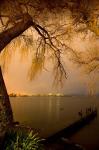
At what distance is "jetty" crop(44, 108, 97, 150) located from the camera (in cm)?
1975

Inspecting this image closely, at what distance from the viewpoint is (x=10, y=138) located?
37.1 ft

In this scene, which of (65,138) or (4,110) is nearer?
(4,110)

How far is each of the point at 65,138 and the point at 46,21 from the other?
38.1 ft

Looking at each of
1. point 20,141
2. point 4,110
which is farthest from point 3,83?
point 20,141

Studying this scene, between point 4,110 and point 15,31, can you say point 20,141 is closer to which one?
point 4,110

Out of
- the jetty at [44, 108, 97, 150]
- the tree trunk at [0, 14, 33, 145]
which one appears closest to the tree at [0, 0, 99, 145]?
the tree trunk at [0, 14, 33, 145]

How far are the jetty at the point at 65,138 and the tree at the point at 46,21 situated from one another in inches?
203

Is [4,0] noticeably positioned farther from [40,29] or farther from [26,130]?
[26,130]

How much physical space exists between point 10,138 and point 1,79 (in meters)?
2.32

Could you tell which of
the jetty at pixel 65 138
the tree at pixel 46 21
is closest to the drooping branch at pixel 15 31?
the tree at pixel 46 21

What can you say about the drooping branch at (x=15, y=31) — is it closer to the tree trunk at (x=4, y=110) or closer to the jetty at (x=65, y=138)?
the tree trunk at (x=4, y=110)

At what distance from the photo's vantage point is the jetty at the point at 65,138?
1975 cm

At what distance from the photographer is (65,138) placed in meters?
23.7

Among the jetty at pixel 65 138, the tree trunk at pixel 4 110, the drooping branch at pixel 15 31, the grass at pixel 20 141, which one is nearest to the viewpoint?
the grass at pixel 20 141
